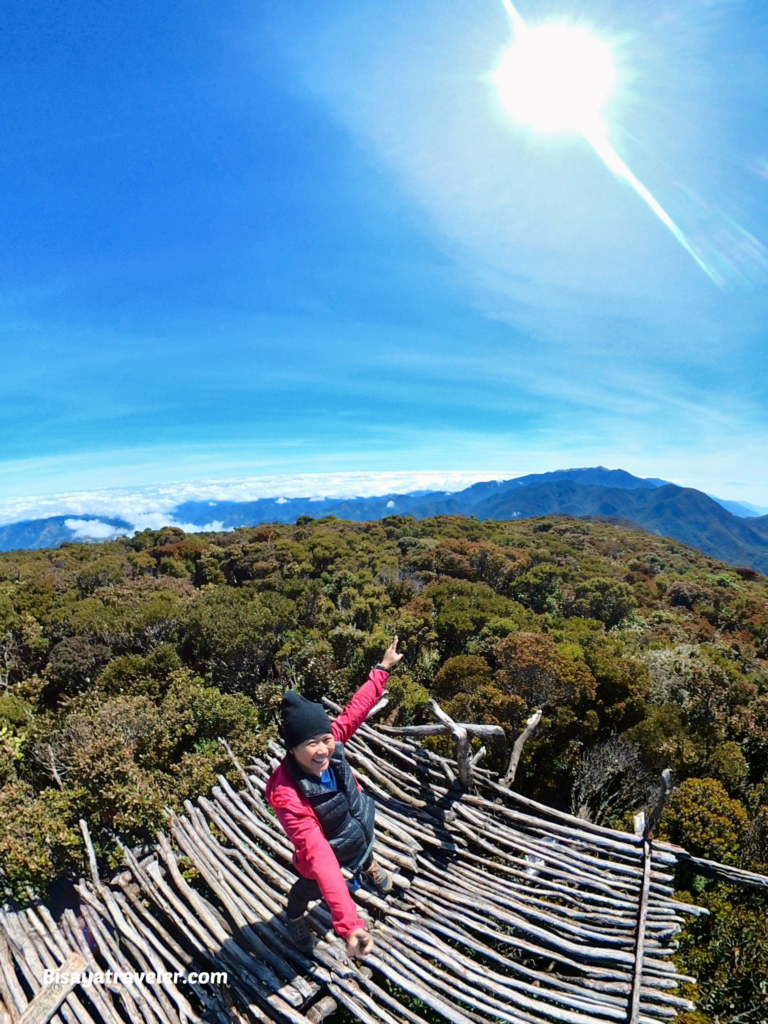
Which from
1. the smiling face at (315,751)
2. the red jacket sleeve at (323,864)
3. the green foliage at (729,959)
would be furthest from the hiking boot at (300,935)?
the green foliage at (729,959)

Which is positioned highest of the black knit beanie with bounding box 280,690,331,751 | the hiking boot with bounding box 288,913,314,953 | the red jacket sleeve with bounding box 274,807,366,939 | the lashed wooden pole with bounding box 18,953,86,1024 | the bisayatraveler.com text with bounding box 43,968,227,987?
the black knit beanie with bounding box 280,690,331,751

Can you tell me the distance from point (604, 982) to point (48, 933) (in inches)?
204

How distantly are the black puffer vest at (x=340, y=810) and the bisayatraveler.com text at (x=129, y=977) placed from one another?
1.38m

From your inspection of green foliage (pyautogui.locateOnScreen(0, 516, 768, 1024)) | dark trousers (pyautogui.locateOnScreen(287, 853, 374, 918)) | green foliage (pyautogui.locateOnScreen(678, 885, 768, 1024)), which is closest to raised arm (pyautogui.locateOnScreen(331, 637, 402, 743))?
dark trousers (pyautogui.locateOnScreen(287, 853, 374, 918))

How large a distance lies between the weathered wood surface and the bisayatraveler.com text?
0.04 meters

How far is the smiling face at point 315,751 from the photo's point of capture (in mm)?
3258

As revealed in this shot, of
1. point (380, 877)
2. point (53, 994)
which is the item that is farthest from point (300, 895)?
point (53, 994)

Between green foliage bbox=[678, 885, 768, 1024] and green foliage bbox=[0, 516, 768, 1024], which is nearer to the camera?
green foliage bbox=[678, 885, 768, 1024]

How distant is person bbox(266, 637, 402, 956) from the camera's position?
291 cm

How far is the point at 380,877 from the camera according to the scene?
4117mm

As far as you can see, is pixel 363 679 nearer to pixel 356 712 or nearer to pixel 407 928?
pixel 407 928

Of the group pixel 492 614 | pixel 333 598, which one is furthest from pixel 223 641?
pixel 492 614

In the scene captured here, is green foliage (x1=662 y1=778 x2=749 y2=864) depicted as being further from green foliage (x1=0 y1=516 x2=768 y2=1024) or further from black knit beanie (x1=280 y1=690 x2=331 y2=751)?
black knit beanie (x1=280 y1=690 x2=331 y2=751)

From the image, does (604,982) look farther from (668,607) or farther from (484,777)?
(668,607)
